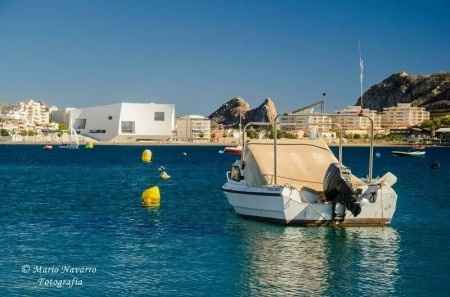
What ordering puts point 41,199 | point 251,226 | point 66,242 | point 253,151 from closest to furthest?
point 66,242 → point 251,226 → point 253,151 → point 41,199

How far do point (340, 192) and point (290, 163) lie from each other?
4.68 m

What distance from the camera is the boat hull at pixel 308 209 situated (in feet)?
87.9

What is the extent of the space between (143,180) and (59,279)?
1757 inches

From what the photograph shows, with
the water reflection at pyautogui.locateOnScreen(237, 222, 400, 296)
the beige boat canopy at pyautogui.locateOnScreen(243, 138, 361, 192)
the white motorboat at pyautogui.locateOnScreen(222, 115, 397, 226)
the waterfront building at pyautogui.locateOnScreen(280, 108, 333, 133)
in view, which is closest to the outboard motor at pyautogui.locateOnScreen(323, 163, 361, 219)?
the white motorboat at pyautogui.locateOnScreen(222, 115, 397, 226)

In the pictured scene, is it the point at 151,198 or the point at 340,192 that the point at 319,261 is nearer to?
the point at 340,192

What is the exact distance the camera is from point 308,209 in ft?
88.2

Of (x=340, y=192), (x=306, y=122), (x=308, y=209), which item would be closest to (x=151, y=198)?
(x=306, y=122)

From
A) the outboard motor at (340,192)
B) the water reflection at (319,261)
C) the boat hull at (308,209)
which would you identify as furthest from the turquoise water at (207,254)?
the outboard motor at (340,192)

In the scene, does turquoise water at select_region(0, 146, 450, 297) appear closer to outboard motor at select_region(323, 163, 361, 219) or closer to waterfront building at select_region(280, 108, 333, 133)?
outboard motor at select_region(323, 163, 361, 219)

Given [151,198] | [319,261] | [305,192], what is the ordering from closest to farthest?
[319,261]
[305,192]
[151,198]

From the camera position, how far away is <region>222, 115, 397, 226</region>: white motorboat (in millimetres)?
26594

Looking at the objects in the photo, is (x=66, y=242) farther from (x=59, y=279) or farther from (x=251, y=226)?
(x=251, y=226)

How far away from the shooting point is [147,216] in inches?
1329

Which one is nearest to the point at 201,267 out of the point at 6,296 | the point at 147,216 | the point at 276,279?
the point at 276,279
